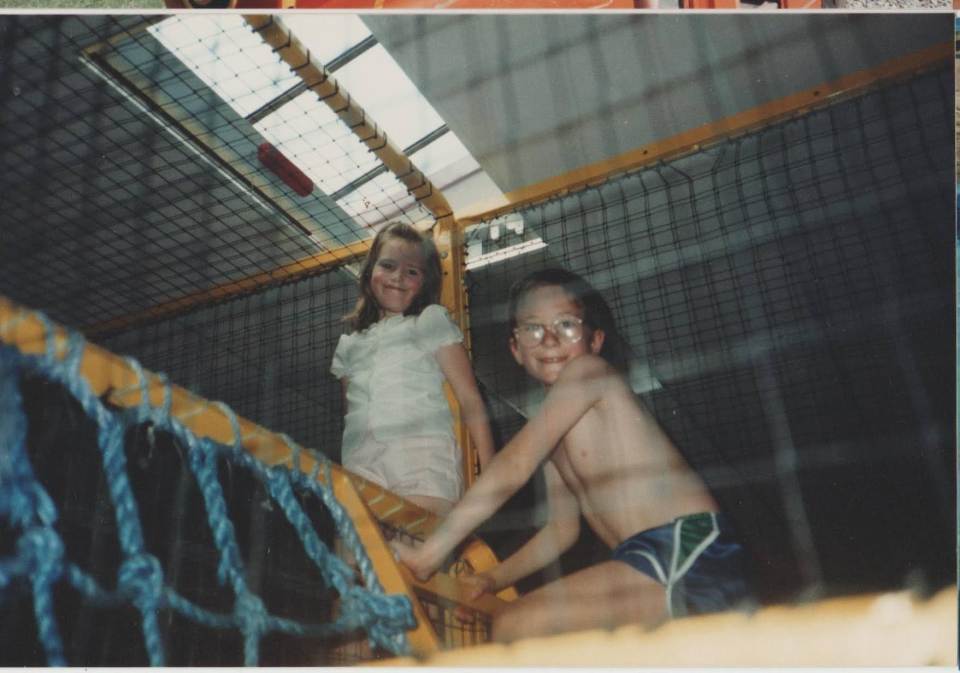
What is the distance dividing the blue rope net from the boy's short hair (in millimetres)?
470

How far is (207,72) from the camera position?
3.85 feet

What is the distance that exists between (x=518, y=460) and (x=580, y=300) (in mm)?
329

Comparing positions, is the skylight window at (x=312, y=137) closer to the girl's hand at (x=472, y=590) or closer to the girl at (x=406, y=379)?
the girl at (x=406, y=379)

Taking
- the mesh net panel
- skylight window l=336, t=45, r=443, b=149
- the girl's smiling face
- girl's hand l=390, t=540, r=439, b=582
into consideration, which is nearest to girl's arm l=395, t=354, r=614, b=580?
girl's hand l=390, t=540, r=439, b=582

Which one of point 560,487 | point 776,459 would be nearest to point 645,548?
point 560,487

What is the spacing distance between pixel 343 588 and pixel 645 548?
36cm

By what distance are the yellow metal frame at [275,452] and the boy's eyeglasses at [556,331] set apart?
312mm

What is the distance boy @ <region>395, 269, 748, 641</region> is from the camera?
95 cm

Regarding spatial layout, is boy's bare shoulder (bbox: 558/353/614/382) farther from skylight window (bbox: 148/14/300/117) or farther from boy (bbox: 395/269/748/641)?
skylight window (bbox: 148/14/300/117)

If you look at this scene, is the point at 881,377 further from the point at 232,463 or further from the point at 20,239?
the point at 20,239

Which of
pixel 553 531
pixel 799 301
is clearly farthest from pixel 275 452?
pixel 799 301

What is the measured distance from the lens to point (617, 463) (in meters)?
1.07

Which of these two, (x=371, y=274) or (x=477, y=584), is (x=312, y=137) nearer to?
(x=371, y=274)

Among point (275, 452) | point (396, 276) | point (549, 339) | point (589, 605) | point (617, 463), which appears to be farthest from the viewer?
point (396, 276)
